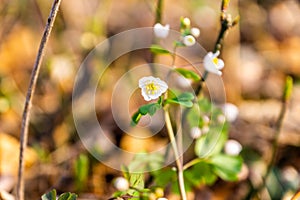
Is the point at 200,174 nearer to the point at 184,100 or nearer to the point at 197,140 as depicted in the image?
the point at 197,140

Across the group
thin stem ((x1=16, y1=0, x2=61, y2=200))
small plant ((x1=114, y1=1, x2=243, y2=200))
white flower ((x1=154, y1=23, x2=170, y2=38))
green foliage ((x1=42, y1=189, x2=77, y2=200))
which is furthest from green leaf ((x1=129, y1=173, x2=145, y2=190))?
white flower ((x1=154, y1=23, x2=170, y2=38))

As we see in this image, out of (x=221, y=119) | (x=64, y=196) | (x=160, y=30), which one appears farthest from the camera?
(x=221, y=119)

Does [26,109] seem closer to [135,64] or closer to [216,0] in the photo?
[135,64]

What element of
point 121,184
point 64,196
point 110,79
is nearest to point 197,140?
point 121,184

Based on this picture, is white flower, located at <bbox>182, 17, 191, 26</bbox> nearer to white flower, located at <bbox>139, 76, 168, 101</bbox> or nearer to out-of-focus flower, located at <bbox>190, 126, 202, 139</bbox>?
white flower, located at <bbox>139, 76, 168, 101</bbox>

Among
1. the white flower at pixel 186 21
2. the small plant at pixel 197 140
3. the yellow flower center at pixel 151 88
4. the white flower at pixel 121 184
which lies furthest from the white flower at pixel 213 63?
the white flower at pixel 121 184

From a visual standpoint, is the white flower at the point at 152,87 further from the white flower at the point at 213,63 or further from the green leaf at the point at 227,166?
the green leaf at the point at 227,166
